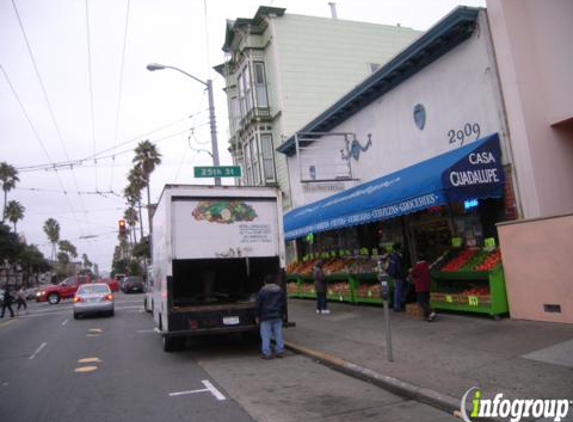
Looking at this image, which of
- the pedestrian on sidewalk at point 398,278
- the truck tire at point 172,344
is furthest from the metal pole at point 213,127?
the truck tire at point 172,344

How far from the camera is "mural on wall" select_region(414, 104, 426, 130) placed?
13.3m

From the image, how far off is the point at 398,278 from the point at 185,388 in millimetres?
7115

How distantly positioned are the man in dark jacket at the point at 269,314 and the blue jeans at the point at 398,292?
4.49m

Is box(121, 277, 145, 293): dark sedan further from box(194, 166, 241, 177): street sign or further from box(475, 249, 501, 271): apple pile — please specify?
box(475, 249, 501, 271): apple pile

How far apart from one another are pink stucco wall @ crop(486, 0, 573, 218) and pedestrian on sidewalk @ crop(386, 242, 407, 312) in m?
3.51

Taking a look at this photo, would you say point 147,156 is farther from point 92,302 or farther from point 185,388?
point 185,388

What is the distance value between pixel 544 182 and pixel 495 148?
Answer: 1.24 m

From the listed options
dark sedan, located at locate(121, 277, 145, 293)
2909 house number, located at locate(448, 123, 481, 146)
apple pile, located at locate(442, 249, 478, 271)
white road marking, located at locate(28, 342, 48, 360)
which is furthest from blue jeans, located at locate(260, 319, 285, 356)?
dark sedan, located at locate(121, 277, 145, 293)

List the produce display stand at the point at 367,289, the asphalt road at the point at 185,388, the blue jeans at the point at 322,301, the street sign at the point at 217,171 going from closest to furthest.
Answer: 1. the asphalt road at the point at 185,388
2. the produce display stand at the point at 367,289
3. the blue jeans at the point at 322,301
4. the street sign at the point at 217,171

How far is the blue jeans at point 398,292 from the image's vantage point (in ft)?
42.4

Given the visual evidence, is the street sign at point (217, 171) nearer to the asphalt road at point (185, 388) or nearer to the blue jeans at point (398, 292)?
the asphalt road at point (185, 388)

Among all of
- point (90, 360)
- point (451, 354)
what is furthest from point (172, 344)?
point (451, 354)

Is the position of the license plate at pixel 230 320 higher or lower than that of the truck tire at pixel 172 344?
higher

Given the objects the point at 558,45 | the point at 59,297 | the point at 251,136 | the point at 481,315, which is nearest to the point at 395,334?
the point at 481,315
